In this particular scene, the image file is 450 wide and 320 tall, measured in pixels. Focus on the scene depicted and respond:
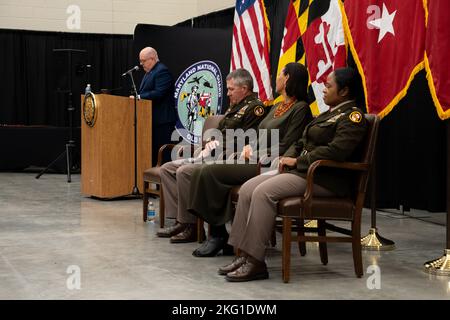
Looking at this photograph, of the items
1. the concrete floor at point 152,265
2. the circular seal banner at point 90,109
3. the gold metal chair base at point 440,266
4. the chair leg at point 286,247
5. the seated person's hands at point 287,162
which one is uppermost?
the circular seal banner at point 90,109

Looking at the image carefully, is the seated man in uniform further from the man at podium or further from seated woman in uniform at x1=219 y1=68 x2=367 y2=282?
the man at podium

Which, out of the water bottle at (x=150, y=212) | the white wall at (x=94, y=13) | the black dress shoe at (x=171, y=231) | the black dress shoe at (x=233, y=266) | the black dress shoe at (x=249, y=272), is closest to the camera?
the black dress shoe at (x=249, y=272)

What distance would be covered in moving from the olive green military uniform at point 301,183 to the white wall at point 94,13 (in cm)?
760

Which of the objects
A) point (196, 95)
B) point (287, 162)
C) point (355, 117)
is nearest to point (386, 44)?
point (355, 117)

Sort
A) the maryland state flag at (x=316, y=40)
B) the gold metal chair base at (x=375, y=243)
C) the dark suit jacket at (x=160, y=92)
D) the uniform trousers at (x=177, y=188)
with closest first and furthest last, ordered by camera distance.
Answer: the gold metal chair base at (x=375, y=243), the uniform trousers at (x=177, y=188), the maryland state flag at (x=316, y=40), the dark suit jacket at (x=160, y=92)

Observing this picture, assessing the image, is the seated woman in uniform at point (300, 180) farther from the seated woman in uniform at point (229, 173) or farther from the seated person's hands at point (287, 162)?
the seated woman in uniform at point (229, 173)

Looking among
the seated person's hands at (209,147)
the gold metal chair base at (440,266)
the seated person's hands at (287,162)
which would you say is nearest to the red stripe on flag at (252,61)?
the seated person's hands at (209,147)

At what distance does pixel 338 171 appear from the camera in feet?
11.6

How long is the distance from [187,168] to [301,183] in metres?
1.26

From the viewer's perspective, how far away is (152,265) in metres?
3.80

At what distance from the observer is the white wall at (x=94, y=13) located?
36.5 ft

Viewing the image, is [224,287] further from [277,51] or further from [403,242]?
[277,51]

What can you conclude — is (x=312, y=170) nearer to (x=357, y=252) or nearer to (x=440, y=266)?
(x=357, y=252)

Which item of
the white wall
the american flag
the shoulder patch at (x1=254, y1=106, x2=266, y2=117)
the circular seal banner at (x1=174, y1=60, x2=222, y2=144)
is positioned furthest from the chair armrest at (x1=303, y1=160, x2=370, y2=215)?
the white wall
